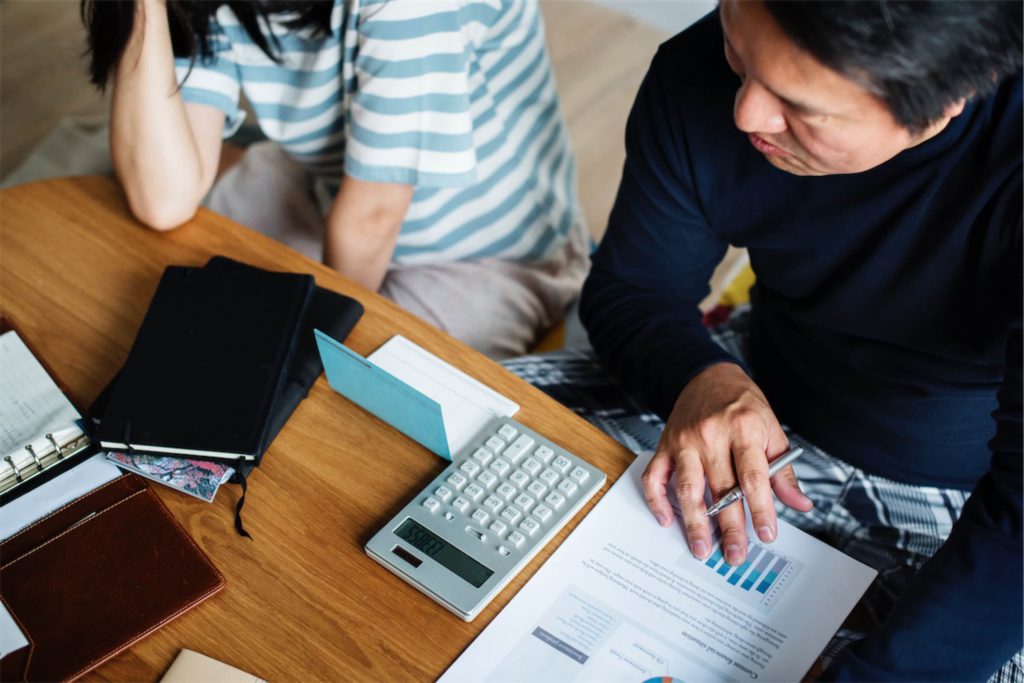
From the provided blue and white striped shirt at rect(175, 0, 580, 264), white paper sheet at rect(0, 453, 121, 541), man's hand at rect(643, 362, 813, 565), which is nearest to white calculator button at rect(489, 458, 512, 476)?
man's hand at rect(643, 362, 813, 565)

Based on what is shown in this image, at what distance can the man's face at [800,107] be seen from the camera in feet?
2.20

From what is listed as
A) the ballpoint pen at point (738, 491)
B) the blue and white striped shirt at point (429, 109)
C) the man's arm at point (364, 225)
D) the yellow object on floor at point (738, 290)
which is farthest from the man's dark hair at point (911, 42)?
the yellow object on floor at point (738, 290)

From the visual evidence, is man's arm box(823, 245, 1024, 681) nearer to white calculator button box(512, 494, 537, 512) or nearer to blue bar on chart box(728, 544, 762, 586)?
blue bar on chart box(728, 544, 762, 586)

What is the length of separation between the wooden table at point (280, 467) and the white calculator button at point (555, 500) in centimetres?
2

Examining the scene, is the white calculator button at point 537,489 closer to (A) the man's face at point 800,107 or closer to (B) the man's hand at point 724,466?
(B) the man's hand at point 724,466

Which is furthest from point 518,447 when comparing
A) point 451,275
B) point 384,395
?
point 451,275

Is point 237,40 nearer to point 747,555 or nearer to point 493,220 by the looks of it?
point 493,220

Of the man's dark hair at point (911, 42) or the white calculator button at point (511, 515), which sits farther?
the white calculator button at point (511, 515)

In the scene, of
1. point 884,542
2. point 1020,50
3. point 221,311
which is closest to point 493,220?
point 221,311

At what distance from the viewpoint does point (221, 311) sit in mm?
942

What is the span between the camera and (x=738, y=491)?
82 centimetres

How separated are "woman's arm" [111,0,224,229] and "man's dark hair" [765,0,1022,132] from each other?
27.8 inches

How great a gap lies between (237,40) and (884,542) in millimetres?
976

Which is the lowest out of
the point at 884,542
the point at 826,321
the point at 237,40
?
the point at 884,542
